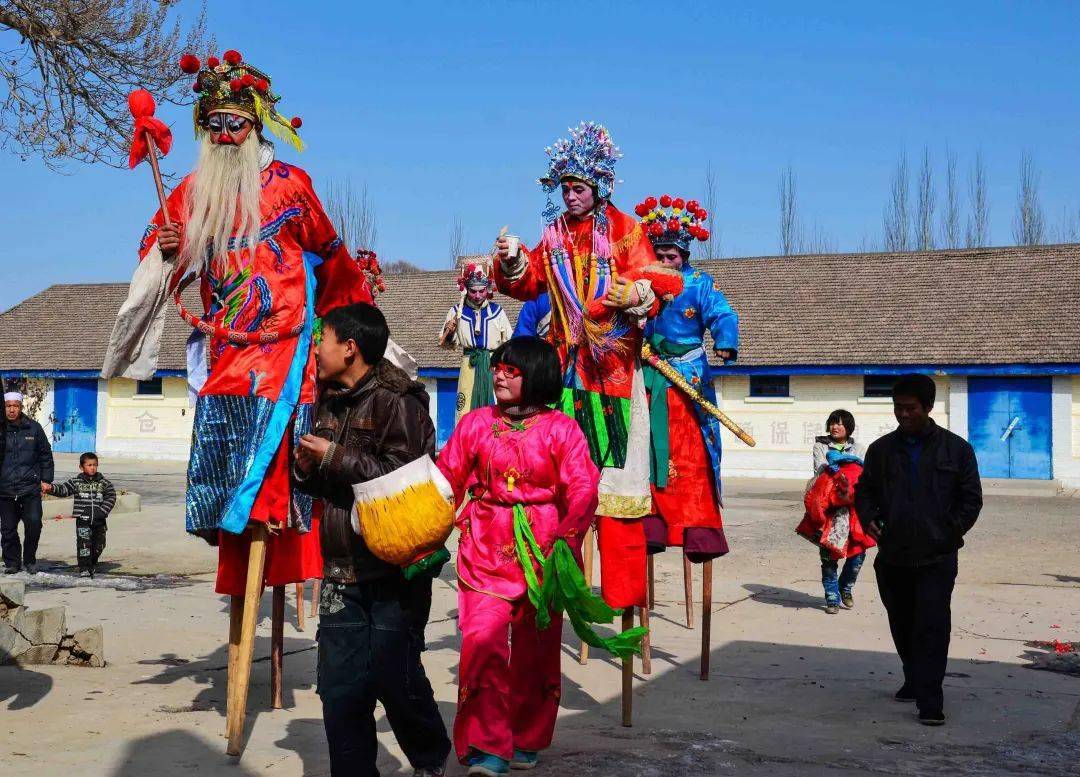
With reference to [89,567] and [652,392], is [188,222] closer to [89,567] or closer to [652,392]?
[652,392]

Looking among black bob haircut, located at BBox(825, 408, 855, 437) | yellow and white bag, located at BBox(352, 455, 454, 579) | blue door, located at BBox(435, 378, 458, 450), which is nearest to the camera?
yellow and white bag, located at BBox(352, 455, 454, 579)

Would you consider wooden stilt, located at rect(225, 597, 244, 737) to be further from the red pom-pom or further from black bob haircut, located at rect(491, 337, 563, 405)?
the red pom-pom

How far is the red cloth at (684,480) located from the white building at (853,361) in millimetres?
18933

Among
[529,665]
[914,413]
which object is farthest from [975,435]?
[529,665]

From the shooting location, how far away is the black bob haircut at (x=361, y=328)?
423 cm

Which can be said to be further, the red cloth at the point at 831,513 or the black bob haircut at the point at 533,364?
the red cloth at the point at 831,513

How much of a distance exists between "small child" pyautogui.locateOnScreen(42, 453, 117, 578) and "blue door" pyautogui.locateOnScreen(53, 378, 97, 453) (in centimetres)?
2353

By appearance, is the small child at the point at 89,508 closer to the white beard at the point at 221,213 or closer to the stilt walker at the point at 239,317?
the stilt walker at the point at 239,317

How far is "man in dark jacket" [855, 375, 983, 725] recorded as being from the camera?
19.1 feet

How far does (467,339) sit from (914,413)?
4132 mm

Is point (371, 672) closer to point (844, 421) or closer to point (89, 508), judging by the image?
point (844, 421)

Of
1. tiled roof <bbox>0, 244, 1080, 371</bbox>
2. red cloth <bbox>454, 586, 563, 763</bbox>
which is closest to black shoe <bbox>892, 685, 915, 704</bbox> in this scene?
red cloth <bbox>454, 586, 563, 763</bbox>

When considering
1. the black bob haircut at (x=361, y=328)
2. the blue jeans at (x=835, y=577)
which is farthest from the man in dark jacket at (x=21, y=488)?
the black bob haircut at (x=361, y=328)

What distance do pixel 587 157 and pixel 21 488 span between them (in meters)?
6.79
